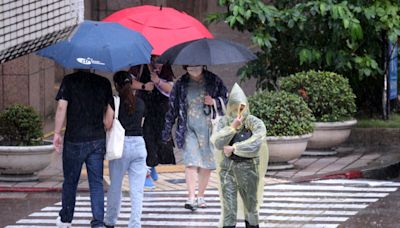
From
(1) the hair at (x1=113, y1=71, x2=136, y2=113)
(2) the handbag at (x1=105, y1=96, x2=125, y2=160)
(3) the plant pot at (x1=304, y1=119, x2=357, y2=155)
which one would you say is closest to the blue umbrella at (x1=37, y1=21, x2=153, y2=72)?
(1) the hair at (x1=113, y1=71, x2=136, y2=113)

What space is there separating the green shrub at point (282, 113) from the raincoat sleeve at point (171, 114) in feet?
8.37

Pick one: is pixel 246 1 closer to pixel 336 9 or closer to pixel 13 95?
pixel 336 9

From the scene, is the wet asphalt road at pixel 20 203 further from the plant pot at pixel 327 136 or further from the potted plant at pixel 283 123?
the plant pot at pixel 327 136

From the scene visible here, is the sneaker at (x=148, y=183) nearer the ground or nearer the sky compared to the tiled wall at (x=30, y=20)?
nearer the ground

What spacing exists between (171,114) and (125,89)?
1.47 meters

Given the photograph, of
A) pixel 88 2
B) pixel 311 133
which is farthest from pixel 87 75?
pixel 88 2

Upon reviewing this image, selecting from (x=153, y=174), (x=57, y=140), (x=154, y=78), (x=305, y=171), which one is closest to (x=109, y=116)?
(x=57, y=140)

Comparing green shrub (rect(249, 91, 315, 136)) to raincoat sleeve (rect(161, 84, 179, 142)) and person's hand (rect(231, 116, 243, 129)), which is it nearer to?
raincoat sleeve (rect(161, 84, 179, 142))

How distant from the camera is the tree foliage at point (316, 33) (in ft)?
47.5

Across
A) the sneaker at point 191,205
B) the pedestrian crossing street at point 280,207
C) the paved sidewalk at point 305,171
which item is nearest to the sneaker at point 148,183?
the paved sidewalk at point 305,171

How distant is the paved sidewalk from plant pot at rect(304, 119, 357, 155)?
0.48 ft

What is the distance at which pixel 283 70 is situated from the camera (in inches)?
635

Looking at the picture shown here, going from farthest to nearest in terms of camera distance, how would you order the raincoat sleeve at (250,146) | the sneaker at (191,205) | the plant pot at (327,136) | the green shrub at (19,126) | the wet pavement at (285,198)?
the plant pot at (327,136), the green shrub at (19,126), the sneaker at (191,205), the wet pavement at (285,198), the raincoat sleeve at (250,146)

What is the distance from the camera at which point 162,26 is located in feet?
37.6
